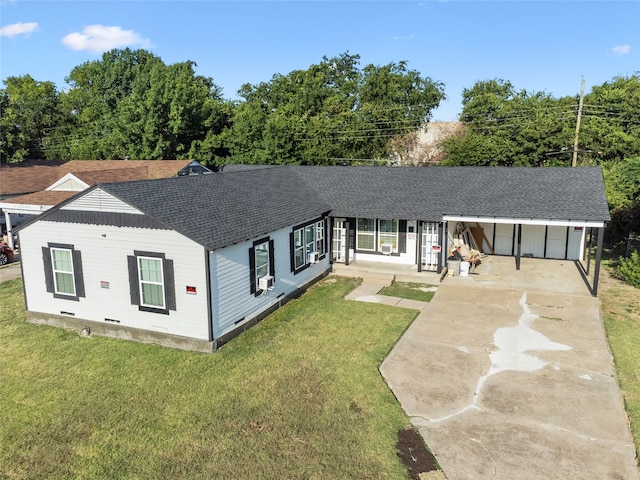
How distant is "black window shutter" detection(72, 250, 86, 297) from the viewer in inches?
516

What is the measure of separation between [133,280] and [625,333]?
536 inches

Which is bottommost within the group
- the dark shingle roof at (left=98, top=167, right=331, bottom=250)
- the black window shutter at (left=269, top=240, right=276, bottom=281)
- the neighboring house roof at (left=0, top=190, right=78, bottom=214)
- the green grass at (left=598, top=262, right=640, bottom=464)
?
the green grass at (left=598, top=262, right=640, bottom=464)

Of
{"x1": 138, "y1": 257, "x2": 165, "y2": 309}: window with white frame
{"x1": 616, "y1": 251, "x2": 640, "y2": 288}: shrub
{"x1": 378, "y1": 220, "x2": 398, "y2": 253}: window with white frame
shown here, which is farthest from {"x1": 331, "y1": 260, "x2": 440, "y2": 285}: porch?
{"x1": 138, "y1": 257, "x2": 165, "y2": 309}: window with white frame

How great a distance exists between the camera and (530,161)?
3331 centimetres

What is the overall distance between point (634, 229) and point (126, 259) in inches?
910

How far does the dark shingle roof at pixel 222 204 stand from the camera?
12172mm

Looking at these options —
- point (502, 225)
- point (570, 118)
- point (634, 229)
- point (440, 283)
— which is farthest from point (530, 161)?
point (440, 283)

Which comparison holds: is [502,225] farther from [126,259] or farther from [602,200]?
[126,259]

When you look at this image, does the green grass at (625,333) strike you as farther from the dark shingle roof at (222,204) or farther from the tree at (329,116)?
the tree at (329,116)

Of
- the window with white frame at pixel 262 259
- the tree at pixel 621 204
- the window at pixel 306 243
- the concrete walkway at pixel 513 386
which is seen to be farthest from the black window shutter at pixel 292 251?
the tree at pixel 621 204

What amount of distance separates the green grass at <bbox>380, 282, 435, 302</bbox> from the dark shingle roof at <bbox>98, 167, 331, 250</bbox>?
4047 mm

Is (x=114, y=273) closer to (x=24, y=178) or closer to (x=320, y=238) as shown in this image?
(x=320, y=238)

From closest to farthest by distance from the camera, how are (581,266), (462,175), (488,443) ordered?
(488,443)
(581,266)
(462,175)

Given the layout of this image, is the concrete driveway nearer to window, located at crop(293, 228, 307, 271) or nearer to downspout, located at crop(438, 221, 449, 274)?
downspout, located at crop(438, 221, 449, 274)
